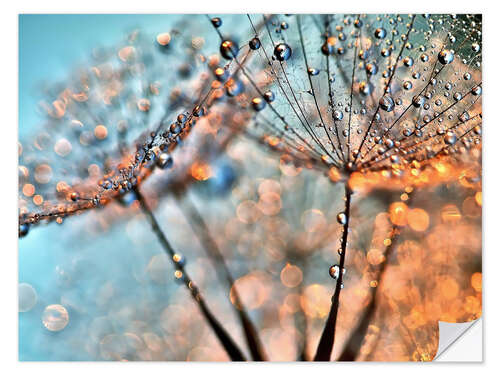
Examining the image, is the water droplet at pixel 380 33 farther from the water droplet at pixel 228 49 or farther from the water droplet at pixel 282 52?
the water droplet at pixel 228 49

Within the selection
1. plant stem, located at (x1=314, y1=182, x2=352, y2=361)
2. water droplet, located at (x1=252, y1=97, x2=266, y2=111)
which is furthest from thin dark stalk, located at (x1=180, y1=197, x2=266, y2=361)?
water droplet, located at (x1=252, y1=97, x2=266, y2=111)

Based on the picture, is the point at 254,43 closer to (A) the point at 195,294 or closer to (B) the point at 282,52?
(B) the point at 282,52

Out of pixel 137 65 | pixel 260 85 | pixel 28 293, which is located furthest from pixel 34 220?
pixel 260 85
